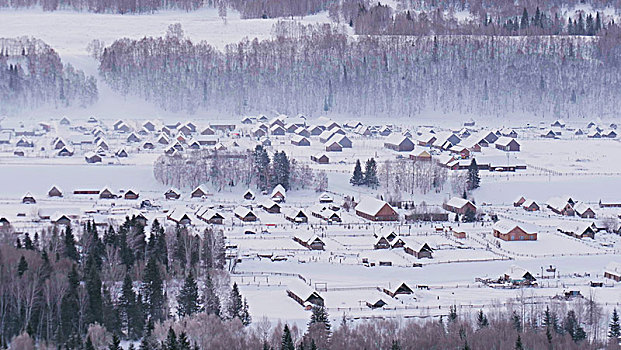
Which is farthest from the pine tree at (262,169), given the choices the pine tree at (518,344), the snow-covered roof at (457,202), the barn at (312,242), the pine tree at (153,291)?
the pine tree at (518,344)

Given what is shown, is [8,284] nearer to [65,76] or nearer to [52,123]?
[52,123]

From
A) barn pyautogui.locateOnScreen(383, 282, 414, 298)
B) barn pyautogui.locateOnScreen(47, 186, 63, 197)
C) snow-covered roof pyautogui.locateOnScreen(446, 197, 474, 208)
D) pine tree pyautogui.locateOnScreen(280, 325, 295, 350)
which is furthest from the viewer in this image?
barn pyautogui.locateOnScreen(47, 186, 63, 197)

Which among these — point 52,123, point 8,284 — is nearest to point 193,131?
point 52,123

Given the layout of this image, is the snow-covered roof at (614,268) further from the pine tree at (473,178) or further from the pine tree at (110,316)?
the pine tree at (473,178)

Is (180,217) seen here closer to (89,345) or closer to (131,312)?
(131,312)

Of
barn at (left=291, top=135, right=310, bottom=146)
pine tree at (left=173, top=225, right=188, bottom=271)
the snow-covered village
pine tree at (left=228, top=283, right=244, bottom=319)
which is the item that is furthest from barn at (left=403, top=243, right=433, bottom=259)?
barn at (left=291, top=135, right=310, bottom=146)

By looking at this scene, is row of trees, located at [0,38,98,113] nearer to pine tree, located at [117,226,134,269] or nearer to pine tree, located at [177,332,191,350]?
pine tree, located at [117,226,134,269]

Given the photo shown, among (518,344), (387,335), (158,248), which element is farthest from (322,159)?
(518,344)
